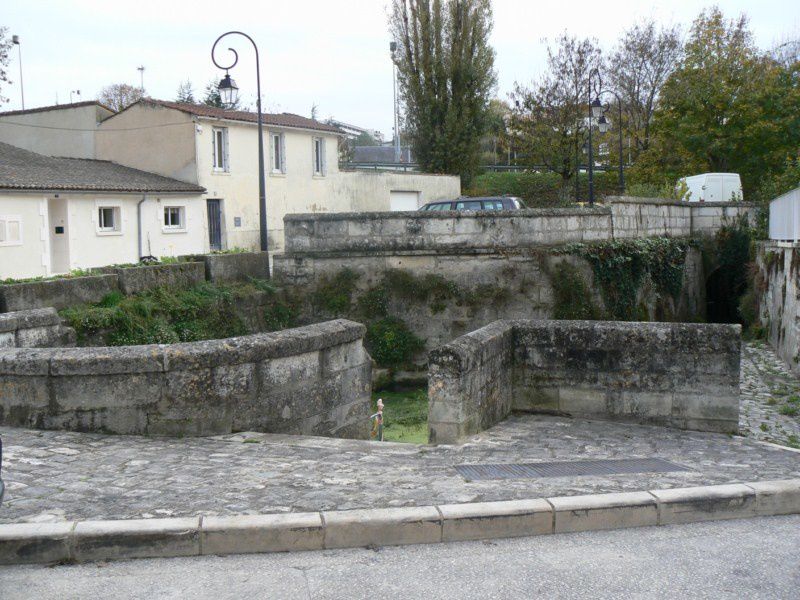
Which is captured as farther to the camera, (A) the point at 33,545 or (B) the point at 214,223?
(B) the point at 214,223

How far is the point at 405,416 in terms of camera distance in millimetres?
13531

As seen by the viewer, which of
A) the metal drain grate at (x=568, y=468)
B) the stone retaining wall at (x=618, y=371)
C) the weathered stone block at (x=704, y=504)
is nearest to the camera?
the weathered stone block at (x=704, y=504)

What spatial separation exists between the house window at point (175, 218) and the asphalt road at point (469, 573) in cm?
2179

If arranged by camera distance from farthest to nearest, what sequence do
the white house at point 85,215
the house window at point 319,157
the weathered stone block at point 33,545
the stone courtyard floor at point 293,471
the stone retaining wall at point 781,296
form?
the house window at point 319,157, the white house at point 85,215, the stone retaining wall at point 781,296, the stone courtyard floor at point 293,471, the weathered stone block at point 33,545

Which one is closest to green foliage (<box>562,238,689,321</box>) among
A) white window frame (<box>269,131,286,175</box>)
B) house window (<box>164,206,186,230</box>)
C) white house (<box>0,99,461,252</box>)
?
white house (<box>0,99,461,252</box>)

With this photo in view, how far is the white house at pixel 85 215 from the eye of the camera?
2058 centimetres

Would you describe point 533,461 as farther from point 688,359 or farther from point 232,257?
point 232,257

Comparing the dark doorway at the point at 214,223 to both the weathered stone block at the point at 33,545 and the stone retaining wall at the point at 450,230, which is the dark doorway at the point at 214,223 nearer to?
the stone retaining wall at the point at 450,230

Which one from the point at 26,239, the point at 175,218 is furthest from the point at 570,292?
the point at 175,218

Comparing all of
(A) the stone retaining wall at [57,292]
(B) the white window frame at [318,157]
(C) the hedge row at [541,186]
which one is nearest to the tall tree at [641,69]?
(C) the hedge row at [541,186]

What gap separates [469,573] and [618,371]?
5076 millimetres

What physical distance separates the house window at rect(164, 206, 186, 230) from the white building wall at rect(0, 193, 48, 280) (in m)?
4.62

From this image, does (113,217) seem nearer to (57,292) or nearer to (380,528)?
(57,292)

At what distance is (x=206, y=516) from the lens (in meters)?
5.01
